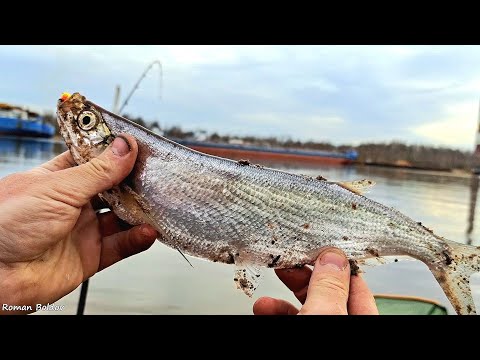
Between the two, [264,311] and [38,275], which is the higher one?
[38,275]

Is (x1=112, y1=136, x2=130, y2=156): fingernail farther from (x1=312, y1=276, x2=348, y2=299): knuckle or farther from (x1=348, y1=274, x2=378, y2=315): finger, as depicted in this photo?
(x1=348, y1=274, x2=378, y2=315): finger

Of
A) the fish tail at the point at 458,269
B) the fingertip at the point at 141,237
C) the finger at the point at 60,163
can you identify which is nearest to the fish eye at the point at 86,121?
the finger at the point at 60,163

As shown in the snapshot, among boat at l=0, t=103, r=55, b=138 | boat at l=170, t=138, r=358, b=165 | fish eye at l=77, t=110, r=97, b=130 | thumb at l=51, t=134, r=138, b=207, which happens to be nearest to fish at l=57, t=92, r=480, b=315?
fish eye at l=77, t=110, r=97, b=130

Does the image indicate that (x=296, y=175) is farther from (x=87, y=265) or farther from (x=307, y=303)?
(x=87, y=265)

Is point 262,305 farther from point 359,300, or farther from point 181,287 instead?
point 181,287

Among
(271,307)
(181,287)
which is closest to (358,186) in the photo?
(271,307)

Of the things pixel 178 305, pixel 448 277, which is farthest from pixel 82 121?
pixel 178 305
